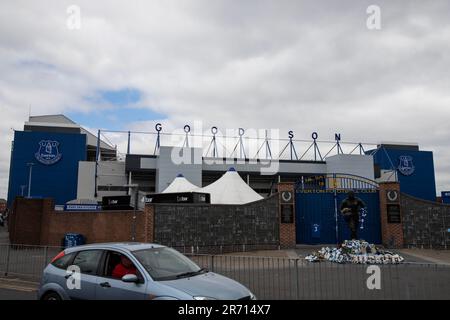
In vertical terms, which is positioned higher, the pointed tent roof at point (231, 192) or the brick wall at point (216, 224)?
the pointed tent roof at point (231, 192)

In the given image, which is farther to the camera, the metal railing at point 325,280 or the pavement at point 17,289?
the pavement at point 17,289

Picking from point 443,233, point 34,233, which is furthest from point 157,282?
point 34,233

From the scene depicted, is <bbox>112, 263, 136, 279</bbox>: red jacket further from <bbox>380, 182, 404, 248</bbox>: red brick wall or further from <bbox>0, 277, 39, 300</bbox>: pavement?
<bbox>380, 182, 404, 248</bbox>: red brick wall

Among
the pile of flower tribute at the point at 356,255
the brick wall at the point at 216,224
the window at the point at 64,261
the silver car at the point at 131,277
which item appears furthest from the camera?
the brick wall at the point at 216,224

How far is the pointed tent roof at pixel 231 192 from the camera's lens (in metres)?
26.4

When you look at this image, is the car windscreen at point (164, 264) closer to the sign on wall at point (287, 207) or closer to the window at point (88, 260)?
the window at point (88, 260)

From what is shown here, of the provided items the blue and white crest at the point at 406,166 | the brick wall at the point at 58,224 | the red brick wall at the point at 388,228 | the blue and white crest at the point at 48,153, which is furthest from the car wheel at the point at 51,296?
the blue and white crest at the point at 406,166

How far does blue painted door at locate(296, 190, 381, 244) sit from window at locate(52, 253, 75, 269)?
14.7 m

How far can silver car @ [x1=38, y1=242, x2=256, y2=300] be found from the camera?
5742 mm

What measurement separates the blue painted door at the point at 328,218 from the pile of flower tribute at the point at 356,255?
13.6 feet

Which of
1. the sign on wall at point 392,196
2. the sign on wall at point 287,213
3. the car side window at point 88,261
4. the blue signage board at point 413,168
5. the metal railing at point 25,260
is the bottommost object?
the metal railing at point 25,260

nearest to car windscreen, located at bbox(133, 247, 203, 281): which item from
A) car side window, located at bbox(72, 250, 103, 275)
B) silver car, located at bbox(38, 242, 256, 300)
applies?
silver car, located at bbox(38, 242, 256, 300)

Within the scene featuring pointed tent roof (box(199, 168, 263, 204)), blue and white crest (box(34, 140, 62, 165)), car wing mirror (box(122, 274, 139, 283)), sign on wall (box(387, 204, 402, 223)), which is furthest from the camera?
blue and white crest (box(34, 140, 62, 165))
